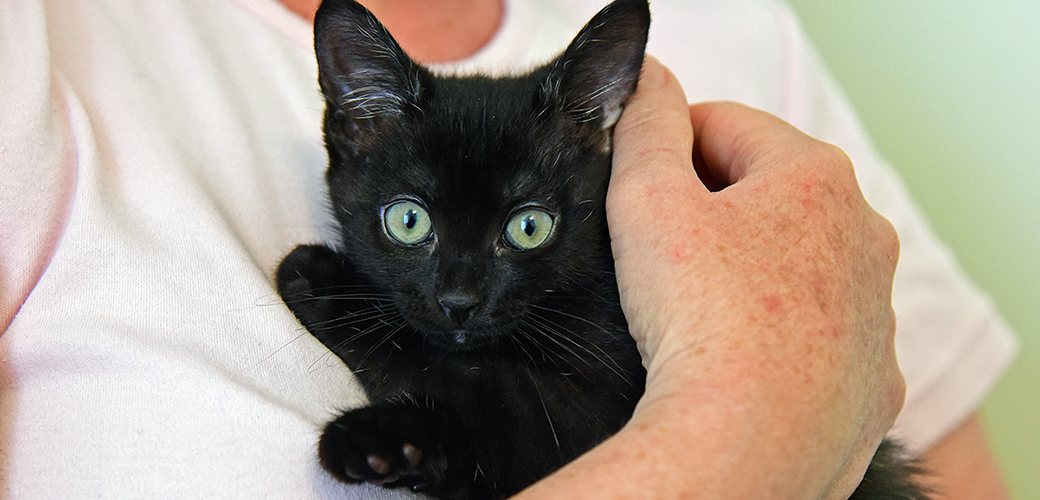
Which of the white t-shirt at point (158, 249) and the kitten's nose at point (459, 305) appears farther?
the kitten's nose at point (459, 305)

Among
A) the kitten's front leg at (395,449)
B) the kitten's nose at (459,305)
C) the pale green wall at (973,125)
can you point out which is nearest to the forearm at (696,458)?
the kitten's front leg at (395,449)

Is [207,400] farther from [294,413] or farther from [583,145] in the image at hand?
[583,145]

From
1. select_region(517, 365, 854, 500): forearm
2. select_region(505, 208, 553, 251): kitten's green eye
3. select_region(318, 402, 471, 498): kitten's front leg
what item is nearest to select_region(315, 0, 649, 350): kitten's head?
select_region(505, 208, 553, 251): kitten's green eye

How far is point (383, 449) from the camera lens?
2.92ft

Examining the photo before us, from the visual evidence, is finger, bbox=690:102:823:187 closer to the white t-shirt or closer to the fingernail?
the fingernail

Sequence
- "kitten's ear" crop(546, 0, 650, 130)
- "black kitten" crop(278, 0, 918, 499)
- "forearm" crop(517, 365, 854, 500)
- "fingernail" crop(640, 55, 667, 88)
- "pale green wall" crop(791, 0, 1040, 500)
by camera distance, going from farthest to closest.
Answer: "pale green wall" crop(791, 0, 1040, 500), "fingernail" crop(640, 55, 667, 88), "kitten's ear" crop(546, 0, 650, 130), "black kitten" crop(278, 0, 918, 499), "forearm" crop(517, 365, 854, 500)

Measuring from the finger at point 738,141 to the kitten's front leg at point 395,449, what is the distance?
1.91 ft

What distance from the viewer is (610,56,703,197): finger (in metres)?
1.02

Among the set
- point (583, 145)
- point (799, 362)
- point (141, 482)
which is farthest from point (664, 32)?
point (141, 482)

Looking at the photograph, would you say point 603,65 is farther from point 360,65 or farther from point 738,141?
point 360,65

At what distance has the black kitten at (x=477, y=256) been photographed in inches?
38.9

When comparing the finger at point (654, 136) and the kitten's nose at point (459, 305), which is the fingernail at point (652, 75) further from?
the kitten's nose at point (459, 305)

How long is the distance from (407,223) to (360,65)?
0.28 m

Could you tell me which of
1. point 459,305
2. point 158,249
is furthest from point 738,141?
point 158,249
